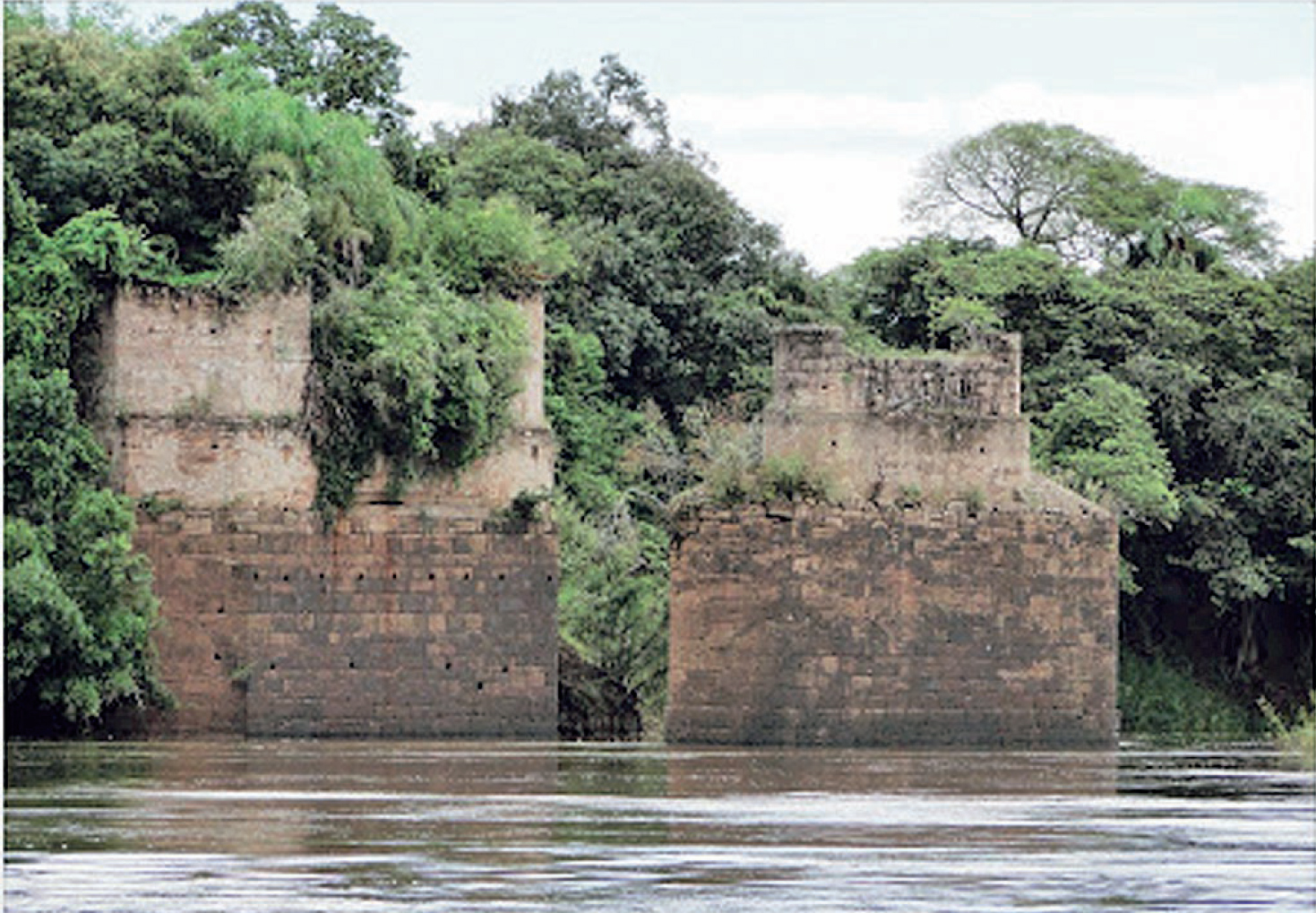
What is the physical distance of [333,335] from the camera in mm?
45219

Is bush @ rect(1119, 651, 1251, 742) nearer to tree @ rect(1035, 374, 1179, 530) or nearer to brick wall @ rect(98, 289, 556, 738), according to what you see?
tree @ rect(1035, 374, 1179, 530)

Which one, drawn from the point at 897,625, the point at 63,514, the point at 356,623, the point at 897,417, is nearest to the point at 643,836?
the point at 63,514

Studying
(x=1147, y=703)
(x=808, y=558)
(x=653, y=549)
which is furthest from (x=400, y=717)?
(x=1147, y=703)

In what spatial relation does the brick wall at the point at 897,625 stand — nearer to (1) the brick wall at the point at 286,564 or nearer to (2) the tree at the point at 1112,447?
(1) the brick wall at the point at 286,564

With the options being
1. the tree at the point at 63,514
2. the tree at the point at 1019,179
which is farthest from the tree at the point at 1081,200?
the tree at the point at 63,514

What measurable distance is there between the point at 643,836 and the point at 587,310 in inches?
1539

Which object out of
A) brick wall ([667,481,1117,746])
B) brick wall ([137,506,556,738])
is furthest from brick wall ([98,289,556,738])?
brick wall ([667,481,1117,746])

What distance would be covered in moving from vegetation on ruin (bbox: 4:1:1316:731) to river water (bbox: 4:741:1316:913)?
8.80 metres

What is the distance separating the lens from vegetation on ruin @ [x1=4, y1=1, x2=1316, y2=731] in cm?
4331

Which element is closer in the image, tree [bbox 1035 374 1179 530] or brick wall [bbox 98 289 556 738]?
brick wall [bbox 98 289 556 738]

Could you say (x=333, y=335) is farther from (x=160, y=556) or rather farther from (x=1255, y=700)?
(x=1255, y=700)

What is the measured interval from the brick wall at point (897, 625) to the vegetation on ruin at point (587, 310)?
0.98m

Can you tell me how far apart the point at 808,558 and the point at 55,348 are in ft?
29.0

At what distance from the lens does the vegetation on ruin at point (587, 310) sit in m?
43.3
